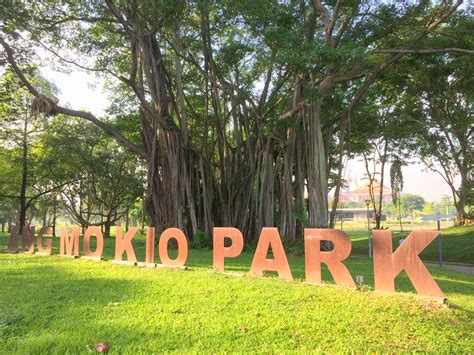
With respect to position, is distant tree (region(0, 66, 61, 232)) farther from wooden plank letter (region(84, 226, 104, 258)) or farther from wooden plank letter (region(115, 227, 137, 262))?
wooden plank letter (region(115, 227, 137, 262))

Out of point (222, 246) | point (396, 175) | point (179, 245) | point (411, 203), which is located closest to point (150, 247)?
point (179, 245)

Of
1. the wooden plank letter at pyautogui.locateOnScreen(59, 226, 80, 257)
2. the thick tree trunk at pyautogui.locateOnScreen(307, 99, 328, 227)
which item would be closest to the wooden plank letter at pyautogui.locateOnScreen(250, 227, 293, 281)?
the thick tree trunk at pyautogui.locateOnScreen(307, 99, 328, 227)

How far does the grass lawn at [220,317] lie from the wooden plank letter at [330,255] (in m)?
0.18

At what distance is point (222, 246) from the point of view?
5.96m

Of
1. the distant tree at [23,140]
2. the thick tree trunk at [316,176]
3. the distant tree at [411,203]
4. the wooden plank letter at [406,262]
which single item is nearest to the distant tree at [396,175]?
the thick tree trunk at [316,176]

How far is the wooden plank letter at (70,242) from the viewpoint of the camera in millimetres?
8297

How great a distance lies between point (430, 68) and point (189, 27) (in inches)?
267

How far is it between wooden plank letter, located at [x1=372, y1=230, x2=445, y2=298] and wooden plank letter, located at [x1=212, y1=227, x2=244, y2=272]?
1.90 m

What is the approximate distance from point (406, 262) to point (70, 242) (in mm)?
6895

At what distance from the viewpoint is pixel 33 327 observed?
331 centimetres

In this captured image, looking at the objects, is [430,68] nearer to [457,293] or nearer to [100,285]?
[457,293]

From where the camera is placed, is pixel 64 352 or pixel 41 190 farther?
pixel 41 190

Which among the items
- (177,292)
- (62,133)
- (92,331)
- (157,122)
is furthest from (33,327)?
(62,133)

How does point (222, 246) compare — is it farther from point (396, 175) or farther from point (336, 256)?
point (396, 175)
